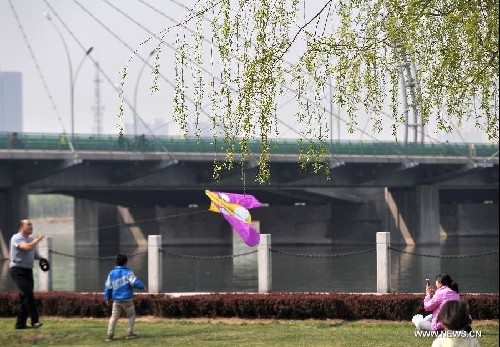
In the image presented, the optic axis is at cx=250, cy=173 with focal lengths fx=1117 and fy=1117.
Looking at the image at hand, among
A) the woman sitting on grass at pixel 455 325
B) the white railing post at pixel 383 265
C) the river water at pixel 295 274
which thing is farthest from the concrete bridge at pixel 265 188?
the woman sitting on grass at pixel 455 325

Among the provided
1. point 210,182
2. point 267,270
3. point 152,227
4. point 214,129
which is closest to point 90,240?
point 152,227

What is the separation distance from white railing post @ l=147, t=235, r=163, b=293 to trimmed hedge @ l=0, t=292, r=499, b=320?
3.31 meters

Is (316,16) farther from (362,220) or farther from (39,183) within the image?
(362,220)

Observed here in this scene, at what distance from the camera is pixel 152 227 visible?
96312mm

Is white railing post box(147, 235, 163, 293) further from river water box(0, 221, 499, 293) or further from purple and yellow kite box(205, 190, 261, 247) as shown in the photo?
river water box(0, 221, 499, 293)

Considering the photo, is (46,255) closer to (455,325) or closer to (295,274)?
(455,325)

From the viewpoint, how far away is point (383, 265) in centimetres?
2642

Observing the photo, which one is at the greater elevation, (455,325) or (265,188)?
(265,188)

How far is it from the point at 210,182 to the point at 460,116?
5595 centimetres

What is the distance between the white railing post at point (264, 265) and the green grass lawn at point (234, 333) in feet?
14.5

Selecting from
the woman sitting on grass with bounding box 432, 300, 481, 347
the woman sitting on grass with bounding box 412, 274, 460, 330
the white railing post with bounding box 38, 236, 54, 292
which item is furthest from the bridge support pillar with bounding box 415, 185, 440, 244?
the woman sitting on grass with bounding box 432, 300, 481, 347

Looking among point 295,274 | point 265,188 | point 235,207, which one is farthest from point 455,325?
point 265,188

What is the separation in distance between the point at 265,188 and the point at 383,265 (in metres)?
54.3

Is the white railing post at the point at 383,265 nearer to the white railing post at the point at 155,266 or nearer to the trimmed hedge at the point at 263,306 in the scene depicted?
the trimmed hedge at the point at 263,306
